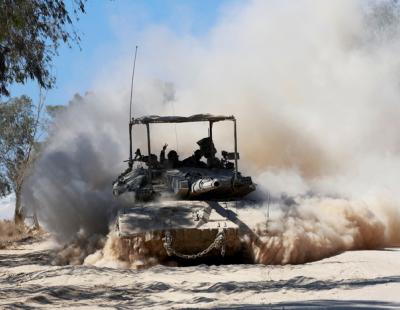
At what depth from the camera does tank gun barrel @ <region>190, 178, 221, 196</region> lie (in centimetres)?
1563

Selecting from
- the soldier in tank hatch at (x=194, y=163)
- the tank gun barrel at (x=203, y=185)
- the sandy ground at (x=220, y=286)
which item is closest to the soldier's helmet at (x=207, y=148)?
the soldier in tank hatch at (x=194, y=163)

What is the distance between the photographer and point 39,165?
2091 cm

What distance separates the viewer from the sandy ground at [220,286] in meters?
10.7

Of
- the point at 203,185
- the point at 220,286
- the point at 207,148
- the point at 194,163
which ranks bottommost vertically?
the point at 220,286

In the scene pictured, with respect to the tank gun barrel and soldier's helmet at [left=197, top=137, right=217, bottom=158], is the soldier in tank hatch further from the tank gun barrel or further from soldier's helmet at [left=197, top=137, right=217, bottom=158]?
the tank gun barrel

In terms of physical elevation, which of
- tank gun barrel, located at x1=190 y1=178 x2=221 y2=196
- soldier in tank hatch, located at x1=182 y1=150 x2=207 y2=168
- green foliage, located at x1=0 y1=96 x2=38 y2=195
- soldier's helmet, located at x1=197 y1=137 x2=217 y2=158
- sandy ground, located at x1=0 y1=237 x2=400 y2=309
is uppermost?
green foliage, located at x1=0 y1=96 x2=38 y2=195

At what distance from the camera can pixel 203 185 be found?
52.9 feet

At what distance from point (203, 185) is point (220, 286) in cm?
387

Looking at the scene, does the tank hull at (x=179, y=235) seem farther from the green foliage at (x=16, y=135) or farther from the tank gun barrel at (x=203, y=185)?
the green foliage at (x=16, y=135)

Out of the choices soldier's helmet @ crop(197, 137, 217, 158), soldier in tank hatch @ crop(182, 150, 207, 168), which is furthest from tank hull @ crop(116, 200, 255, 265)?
soldier's helmet @ crop(197, 137, 217, 158)

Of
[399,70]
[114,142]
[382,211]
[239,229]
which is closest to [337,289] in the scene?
[239,229]

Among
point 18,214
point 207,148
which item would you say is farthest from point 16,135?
point 207,148

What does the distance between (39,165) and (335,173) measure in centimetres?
1261

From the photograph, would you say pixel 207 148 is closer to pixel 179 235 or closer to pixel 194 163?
pixel 194 163
